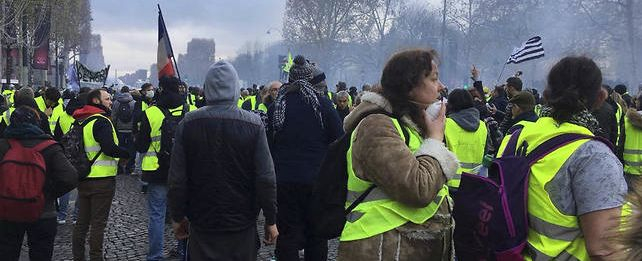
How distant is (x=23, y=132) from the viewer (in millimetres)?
3893

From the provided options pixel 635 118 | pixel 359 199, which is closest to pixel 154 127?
pixel 359 199

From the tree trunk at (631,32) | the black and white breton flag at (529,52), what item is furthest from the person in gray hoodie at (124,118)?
the tree trunk at (631,32)

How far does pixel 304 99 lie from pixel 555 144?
2.56 meters

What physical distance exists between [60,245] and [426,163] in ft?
17.4

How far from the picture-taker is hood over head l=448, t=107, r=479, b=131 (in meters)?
4.91

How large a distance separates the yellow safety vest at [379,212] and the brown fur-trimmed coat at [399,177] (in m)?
0.03

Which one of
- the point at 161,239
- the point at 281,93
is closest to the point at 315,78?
the point at 281,93

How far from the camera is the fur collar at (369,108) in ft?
7.38

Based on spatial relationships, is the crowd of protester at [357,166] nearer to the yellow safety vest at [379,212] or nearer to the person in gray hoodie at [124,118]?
the yellow safety vest at [379,212]

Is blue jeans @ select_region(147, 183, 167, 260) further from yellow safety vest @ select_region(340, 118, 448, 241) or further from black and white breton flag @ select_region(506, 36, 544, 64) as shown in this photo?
black and white breton flag @ select_region(506, 36, 544, 64)

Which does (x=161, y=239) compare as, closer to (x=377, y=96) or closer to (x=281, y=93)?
(x=281, y=93)

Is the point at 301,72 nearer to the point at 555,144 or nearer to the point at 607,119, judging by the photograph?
the point at 555,144

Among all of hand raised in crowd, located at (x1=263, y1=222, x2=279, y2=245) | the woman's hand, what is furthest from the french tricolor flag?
the woman's hand

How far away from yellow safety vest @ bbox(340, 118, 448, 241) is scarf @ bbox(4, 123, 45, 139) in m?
2.68
